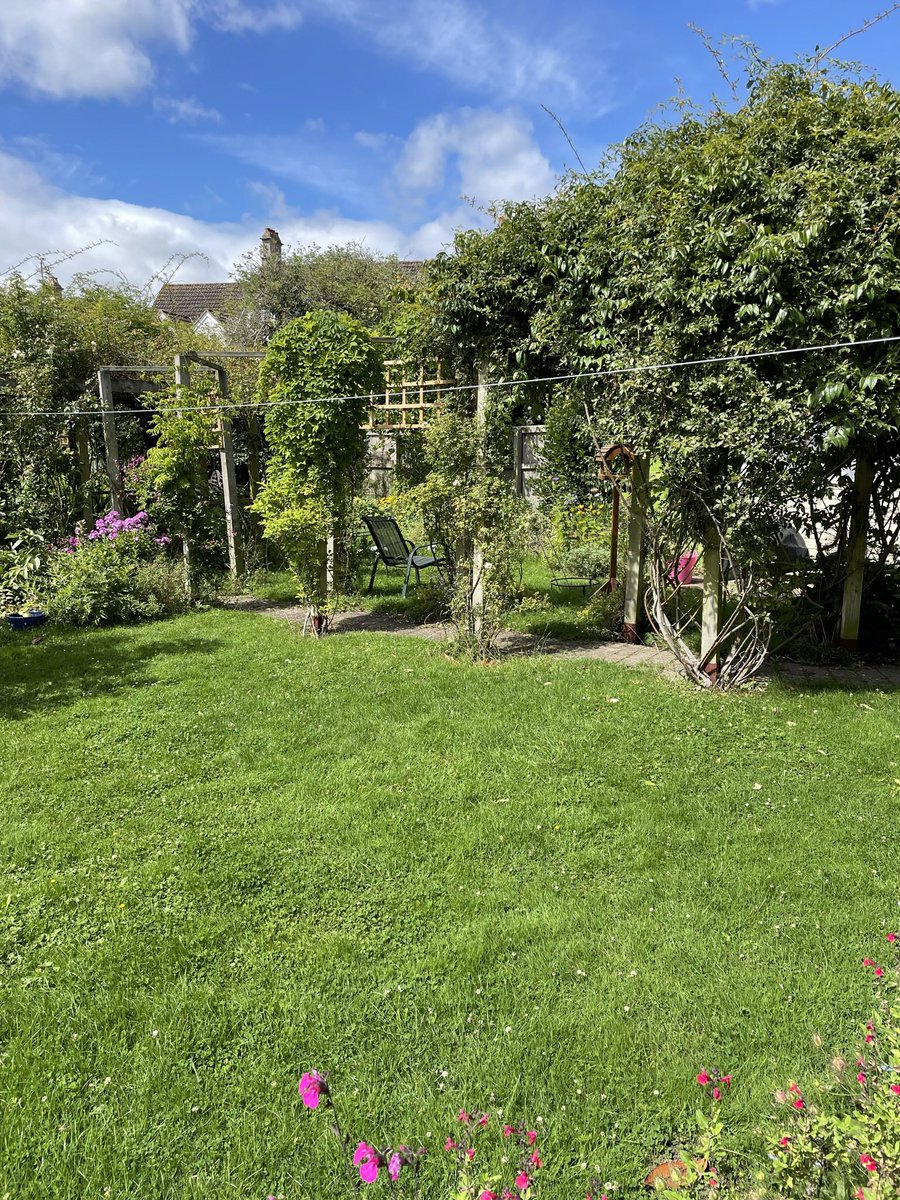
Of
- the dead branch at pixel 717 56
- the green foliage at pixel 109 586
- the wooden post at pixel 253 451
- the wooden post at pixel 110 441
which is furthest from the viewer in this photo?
the wooden post at pixel 253 451

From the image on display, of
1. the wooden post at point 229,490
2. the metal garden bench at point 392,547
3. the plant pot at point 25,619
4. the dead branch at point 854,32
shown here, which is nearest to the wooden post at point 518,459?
the metal garden bench at point 392,547

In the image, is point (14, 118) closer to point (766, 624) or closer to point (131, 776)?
point (131, 776)

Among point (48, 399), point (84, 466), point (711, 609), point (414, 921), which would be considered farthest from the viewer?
point (84, 466)

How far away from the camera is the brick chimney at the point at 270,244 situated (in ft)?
54.7

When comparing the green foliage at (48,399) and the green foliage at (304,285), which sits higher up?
the green foliage at (304,285)

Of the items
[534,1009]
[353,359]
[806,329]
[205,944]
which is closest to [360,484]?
[353,359]

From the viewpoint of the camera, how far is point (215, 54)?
661 centimetres

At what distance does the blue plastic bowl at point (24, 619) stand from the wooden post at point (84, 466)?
6.43ft

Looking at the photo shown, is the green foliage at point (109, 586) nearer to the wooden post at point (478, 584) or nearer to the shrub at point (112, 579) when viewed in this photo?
the shrub at point (112, 579)

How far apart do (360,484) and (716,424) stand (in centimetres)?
357

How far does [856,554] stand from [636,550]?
5.65 feet

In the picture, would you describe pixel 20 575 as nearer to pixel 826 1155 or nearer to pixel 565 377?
pixel 565 377

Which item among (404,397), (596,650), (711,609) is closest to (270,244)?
(404,397)

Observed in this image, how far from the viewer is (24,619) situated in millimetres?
6648
